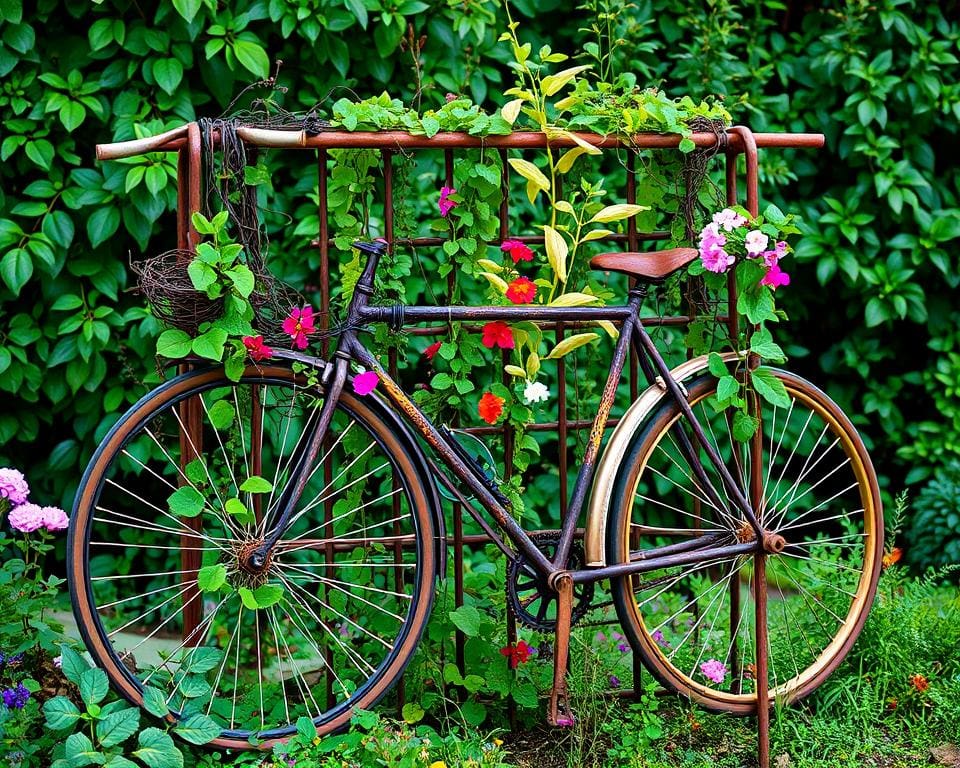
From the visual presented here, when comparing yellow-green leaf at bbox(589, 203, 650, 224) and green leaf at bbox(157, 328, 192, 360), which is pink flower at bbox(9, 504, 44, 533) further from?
yellow-green leaf at bbox(589, 203, 650, 224)

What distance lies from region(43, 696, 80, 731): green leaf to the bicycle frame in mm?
583

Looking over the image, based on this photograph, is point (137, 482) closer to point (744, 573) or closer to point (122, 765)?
point (122, 765)

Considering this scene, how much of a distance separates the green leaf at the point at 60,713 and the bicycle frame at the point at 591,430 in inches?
23.0

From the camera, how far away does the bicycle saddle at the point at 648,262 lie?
283 centimetres

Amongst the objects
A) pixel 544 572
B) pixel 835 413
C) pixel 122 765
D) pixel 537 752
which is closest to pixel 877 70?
pixel 835 413

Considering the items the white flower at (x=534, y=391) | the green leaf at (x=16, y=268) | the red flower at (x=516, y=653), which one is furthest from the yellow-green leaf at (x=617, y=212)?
the green leaf at (x=16, y=268)

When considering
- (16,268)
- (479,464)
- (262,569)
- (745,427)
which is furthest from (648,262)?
(16,268)

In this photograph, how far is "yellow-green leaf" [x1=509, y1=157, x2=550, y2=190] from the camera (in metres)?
2.81

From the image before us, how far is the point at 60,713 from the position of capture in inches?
101

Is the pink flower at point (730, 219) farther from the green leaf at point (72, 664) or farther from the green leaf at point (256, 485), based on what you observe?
the green leaf at point (72, 664)

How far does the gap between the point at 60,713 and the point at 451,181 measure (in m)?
1.63

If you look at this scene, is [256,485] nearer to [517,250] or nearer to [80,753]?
[80,753]

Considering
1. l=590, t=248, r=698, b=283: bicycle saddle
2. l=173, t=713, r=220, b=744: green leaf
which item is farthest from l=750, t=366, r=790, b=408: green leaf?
l=173, t=713, r=220, b=744: green leaf

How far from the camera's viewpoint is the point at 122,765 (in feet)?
8.23
